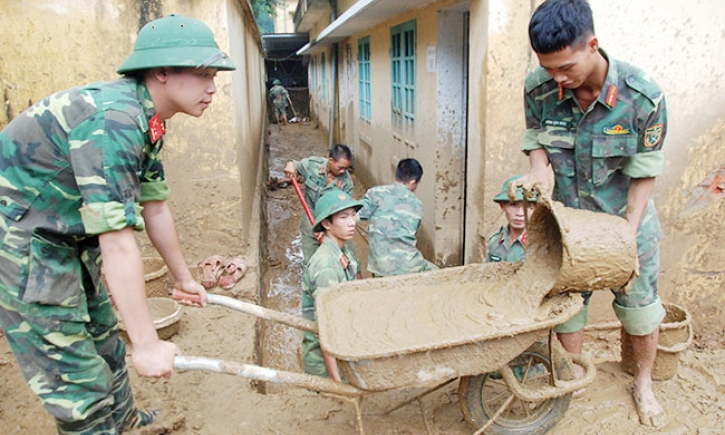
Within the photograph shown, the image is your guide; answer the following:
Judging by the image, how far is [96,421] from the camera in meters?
2.34

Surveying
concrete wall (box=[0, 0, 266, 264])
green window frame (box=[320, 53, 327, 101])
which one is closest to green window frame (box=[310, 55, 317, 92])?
green window frame (box=[320, 53, 327, 101])

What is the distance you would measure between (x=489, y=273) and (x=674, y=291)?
7.84 feet

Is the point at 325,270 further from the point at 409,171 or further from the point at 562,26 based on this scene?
the point at 409,171

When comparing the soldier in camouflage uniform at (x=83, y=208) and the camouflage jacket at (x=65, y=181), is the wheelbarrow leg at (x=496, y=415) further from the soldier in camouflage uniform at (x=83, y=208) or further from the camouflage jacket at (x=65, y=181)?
the camouflage jacket at (x=65, y=181)

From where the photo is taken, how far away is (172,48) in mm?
2031

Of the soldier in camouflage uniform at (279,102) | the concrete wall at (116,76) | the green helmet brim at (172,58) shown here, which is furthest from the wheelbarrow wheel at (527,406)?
the soldier in camouflage uniform at (279,102)

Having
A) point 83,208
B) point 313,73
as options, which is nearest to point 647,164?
point 83,208

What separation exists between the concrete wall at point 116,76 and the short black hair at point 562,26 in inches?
115

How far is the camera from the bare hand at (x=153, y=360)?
200 centimetres

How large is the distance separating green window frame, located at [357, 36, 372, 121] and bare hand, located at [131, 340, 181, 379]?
7.77 m

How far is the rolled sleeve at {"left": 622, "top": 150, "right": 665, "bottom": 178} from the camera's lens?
2.74m

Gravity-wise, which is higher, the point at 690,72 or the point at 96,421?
the point at 690,72

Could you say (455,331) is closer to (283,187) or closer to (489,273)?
(489,273)


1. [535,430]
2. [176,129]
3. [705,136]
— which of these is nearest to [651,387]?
[535,430]
